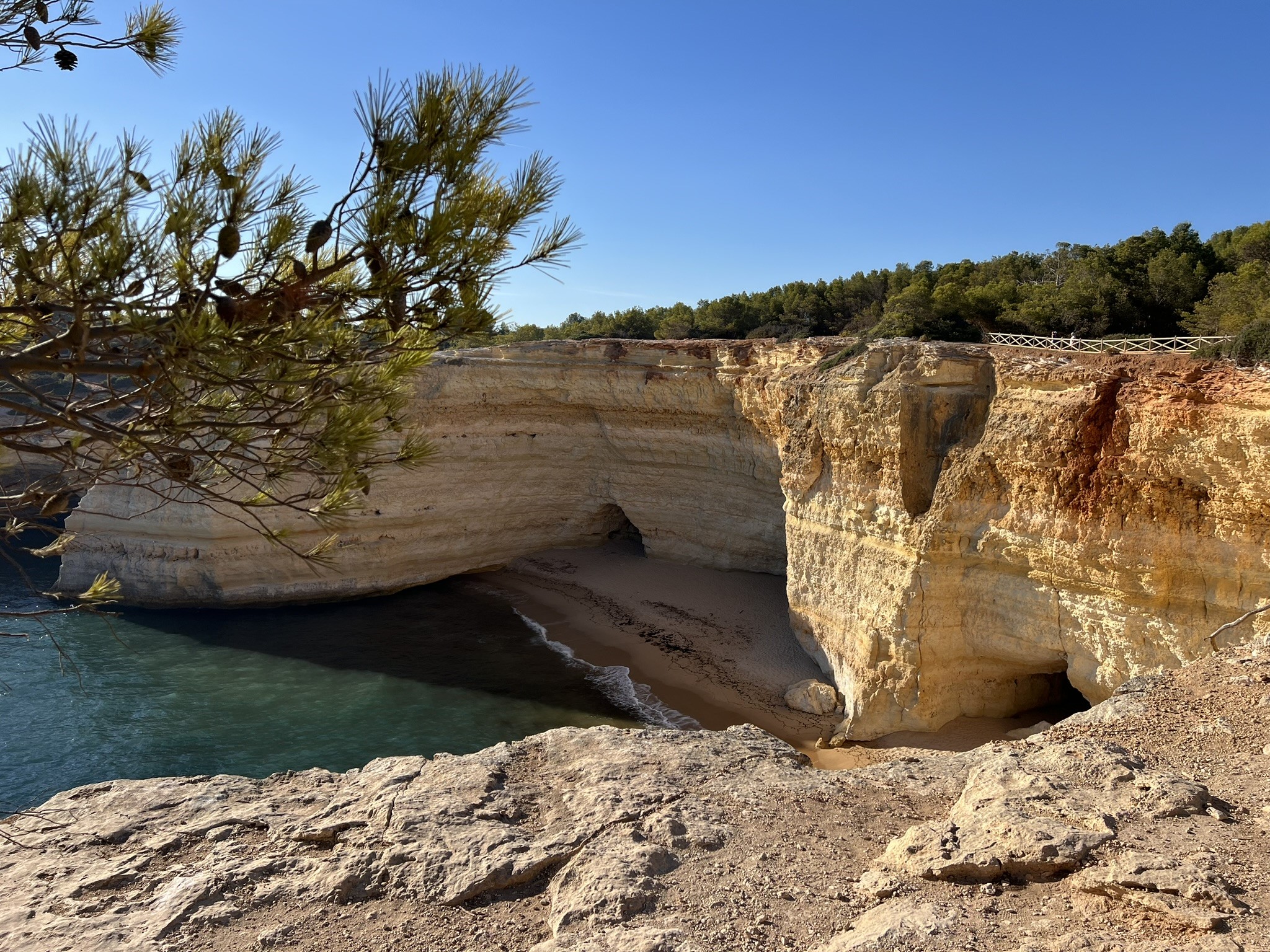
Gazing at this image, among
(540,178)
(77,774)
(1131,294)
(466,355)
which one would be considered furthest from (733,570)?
(540,178)

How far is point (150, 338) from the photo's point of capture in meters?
3.50

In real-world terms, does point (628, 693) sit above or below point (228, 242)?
below

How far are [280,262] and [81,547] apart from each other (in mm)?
21633

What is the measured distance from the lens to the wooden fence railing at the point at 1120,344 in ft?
37.3

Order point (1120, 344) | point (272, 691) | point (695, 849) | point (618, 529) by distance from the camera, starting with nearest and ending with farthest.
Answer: point (695, 849), point (1120, 344), point (272, 691), point (618, 529)

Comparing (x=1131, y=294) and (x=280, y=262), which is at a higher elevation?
(x=1131, y=294)

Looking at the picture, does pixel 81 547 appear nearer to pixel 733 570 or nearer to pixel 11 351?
pixel 733 570

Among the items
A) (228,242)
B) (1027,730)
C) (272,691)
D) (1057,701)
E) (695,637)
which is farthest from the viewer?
(695,637)

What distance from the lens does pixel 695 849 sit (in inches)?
187

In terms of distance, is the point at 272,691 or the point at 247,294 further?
the point at 272,691

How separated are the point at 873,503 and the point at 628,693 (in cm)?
613

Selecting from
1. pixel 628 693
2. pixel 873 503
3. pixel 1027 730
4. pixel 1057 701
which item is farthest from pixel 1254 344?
pixel 628 693

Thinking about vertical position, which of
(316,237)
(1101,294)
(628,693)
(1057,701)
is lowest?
(628,693)

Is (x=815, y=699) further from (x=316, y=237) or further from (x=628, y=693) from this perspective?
(x=316, y=237)
